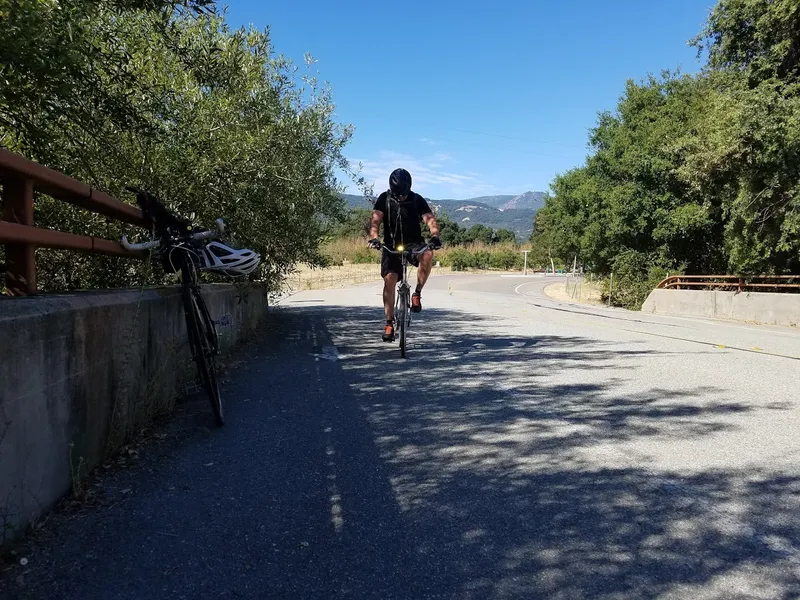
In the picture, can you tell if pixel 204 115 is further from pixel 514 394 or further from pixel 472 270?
pixel 472 270

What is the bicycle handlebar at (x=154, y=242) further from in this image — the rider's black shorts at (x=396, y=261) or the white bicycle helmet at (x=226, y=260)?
the rider's black shorts at (x=396, y=261)

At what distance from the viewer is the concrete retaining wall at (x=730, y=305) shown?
16812 millimetres

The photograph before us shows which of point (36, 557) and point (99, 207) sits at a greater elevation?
point (99, 207)

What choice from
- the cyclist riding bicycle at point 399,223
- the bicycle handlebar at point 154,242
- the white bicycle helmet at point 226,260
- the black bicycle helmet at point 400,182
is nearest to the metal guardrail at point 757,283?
the cyclist riding bicycle at point 399,223

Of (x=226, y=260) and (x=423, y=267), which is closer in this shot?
(x=226, y=260)

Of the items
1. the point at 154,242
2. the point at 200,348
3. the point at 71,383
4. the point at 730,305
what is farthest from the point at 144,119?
the point at 730,305

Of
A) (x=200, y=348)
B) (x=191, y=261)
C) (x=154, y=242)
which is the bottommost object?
(x=200, y=348)

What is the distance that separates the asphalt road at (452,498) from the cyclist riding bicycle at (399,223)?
1.99 m

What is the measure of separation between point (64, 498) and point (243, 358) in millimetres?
5146

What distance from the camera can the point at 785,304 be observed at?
1681cm

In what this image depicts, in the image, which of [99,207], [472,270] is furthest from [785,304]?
[472,270]

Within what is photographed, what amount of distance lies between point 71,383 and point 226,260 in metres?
2.03

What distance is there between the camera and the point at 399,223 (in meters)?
8.14

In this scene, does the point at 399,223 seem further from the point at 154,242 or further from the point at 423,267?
the point at 154,242
